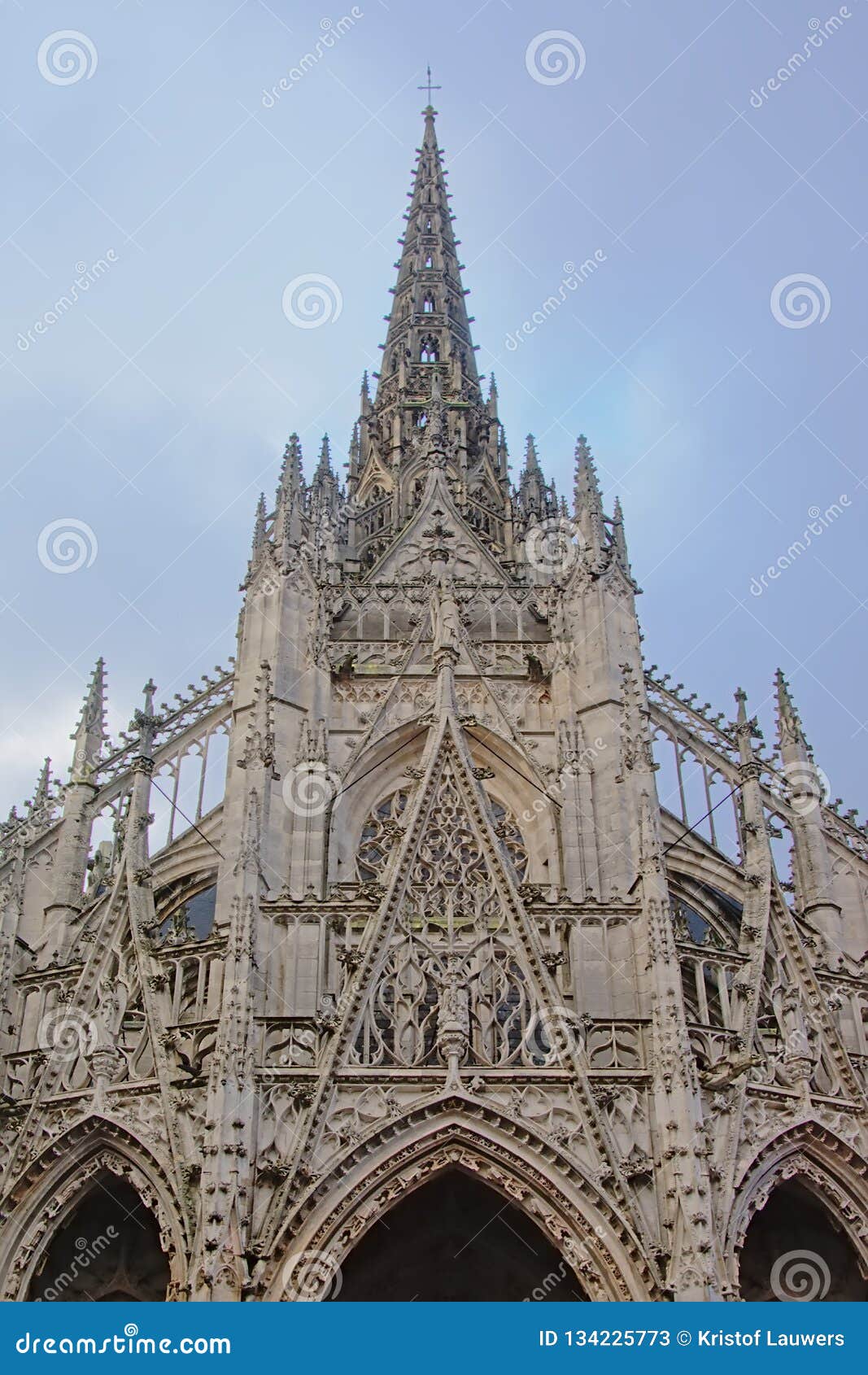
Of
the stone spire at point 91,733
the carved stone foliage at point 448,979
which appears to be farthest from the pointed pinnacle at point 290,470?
the carved stone foliage at point 448,979

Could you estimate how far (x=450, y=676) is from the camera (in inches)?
767

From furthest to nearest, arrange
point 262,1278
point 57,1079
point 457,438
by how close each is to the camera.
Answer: point 457,438, point 57,1079, point 262,1278

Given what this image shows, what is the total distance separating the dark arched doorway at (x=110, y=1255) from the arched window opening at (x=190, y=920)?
322cm

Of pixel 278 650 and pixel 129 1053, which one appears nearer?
pixel 129 1053

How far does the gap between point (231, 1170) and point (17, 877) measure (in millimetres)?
6651

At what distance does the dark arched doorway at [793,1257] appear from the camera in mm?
16422

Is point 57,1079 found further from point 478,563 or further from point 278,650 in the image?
point 478,563

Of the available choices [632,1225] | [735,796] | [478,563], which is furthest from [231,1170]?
[478,563]

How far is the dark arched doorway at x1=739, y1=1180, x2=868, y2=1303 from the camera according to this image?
16422mm

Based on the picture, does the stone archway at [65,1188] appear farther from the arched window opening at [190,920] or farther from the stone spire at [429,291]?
the stone spire at [429,291]

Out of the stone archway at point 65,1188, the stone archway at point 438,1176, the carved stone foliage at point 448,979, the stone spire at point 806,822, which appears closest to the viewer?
the stone archway at point 438,1176

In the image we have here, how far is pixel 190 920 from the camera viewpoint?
78.0 feet

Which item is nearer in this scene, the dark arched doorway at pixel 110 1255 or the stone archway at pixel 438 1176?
the stone archway at pixel 438 1176

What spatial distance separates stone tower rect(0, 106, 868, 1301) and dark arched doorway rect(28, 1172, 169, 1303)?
49mm
